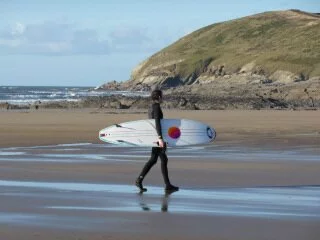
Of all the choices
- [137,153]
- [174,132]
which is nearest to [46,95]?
[137,153]

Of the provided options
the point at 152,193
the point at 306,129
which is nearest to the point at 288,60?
the point at 306,129

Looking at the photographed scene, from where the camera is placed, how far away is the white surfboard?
531 inches

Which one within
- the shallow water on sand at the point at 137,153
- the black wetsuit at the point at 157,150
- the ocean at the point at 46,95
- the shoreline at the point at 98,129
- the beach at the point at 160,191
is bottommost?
the ocean at the point at 46,95

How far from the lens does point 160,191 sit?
39.7ft

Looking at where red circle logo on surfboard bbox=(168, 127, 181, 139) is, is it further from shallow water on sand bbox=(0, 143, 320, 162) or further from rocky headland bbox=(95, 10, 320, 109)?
rocky headland bbox=(95, 10, 320, 109)

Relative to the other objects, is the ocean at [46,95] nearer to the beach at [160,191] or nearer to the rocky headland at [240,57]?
the rocky headland at [240,57]

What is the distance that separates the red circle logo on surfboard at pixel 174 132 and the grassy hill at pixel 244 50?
297 feet

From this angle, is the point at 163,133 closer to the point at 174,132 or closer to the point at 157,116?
the point at 174,132

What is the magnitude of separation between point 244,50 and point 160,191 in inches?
4900

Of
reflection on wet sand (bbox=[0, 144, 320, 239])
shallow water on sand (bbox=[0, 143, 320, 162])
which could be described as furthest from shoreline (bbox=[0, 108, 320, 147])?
reflection on wet sand (bbox=[0, 144, 320, 239])

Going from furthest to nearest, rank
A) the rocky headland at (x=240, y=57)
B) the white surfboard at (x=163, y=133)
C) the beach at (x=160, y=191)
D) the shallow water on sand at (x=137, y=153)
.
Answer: the rocky headland at (x=240, y=57) < the shallow water on sand at (x=137, y=153) < the white surfboard at (x=163, y=133) < the beach at (x=160, y=191)

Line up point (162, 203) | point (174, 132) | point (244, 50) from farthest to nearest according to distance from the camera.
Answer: point (244, 50) < point (174, 132) < point (162, 203)

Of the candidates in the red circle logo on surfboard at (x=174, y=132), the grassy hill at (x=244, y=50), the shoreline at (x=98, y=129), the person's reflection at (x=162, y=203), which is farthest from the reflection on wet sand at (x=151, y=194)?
the grassy hill at (x=244, y=50)

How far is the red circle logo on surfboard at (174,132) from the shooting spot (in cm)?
1380
